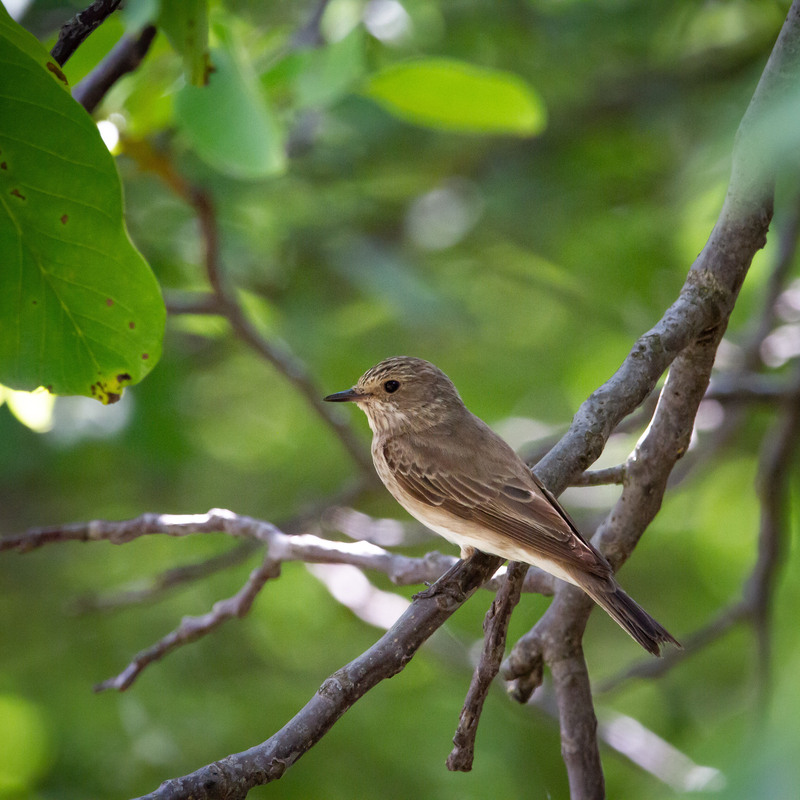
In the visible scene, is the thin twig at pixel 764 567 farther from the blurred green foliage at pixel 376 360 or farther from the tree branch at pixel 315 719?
the tree branch at pixel 315 719

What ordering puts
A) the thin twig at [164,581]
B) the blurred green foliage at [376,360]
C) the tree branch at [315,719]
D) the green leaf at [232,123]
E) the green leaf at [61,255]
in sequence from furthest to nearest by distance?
the blurred green foliage at [376,360], the thin twig at [164,581], the green leaf at [232,123], the green leaf at [61,255], the tree branch at [315,719]

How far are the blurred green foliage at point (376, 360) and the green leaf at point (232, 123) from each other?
4.33 ft

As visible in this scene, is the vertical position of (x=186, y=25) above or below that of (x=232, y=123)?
above

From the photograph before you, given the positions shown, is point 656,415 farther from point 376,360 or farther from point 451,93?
point 376,360

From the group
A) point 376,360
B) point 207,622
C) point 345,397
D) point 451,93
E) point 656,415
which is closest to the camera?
point 656,415

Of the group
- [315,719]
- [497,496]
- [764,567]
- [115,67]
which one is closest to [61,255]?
[115,67]

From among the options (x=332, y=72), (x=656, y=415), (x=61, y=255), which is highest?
(x=332, y=72)

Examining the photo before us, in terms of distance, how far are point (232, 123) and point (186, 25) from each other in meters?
1.05

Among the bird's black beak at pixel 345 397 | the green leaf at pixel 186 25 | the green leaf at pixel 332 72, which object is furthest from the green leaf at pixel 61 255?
the bird's black beak at pixel 345 397

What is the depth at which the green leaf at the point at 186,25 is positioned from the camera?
2105mm

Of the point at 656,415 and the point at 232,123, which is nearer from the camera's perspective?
the point at 656,415

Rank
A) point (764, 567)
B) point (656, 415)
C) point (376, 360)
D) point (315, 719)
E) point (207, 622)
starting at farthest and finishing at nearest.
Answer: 1. point (376, 360)
2. point (764, 567)
3. point (207, 622)
4. point (656, 415)
5. point (315, 719)

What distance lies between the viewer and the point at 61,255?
2.21 m

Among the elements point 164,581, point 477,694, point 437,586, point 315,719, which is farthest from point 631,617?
point 164,581
